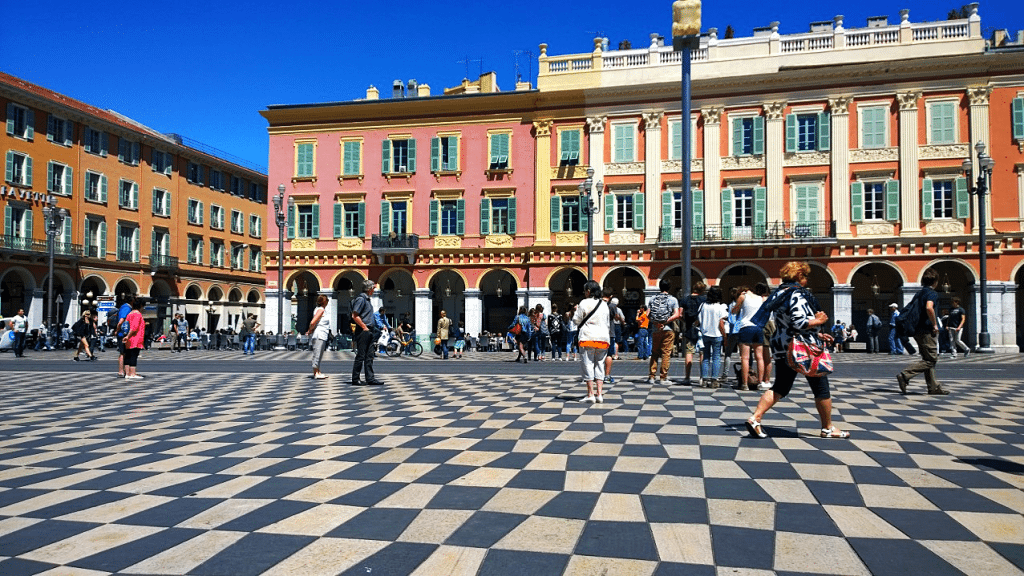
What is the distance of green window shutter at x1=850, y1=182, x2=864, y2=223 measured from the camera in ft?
103

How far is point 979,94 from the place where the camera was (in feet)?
98.7

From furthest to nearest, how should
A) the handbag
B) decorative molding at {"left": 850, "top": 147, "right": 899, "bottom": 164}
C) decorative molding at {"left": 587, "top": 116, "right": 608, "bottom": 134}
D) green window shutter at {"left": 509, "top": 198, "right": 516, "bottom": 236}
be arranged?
green window shutter at {"left": 509, "top": 198, "right": 516, "bottom": 236} → decorative molding at {"left": 587, "top": 116, "right": 608, "bottom": 134} → decorative molding at {"left": 850, "top": 147, "right": 899, "bottom": 164} → the handbag

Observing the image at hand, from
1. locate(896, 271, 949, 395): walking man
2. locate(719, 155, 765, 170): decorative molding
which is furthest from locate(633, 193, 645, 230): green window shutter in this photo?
locate(896, 271, 949, 395): walking man

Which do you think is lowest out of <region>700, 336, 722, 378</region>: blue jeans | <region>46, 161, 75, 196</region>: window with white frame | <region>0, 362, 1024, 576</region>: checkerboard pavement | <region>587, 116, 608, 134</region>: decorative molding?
<region>0, 362, 1024, 576</region>: checkerboard pavement

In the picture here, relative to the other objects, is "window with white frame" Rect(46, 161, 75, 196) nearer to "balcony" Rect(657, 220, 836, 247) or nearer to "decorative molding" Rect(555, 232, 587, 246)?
"decorative molding" Rect(555, 232, 587, 246)

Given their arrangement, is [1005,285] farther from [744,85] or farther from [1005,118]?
[744,85]

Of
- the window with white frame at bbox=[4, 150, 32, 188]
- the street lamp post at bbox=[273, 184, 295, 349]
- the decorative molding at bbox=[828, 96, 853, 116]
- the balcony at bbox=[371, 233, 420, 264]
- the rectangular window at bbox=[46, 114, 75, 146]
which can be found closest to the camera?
the street lamp post at bbox=[273, 184, 295, 349]

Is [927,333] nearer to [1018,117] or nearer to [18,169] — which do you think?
[1018,117]

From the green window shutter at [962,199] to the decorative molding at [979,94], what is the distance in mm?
3195

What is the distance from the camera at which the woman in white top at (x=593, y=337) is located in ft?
31.2

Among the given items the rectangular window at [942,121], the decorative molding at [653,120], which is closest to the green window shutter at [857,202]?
the rectangular window at [942,121]

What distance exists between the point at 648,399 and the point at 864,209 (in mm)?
25794

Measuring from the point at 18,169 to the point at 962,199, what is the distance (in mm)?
46668

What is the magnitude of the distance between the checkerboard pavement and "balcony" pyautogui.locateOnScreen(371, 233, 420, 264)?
A: 88.0 feet
